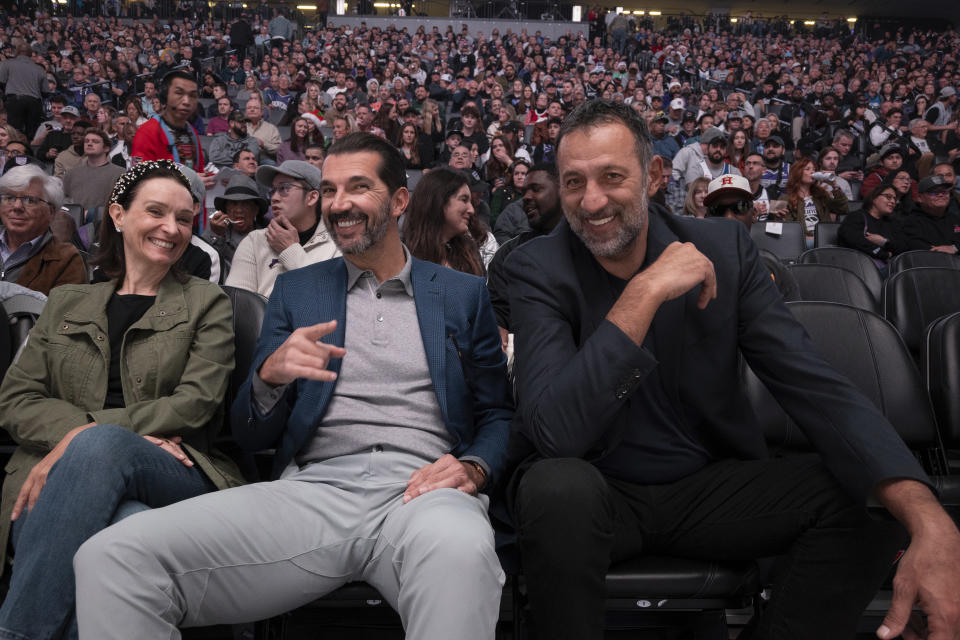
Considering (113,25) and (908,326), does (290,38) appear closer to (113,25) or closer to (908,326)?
(113,25)

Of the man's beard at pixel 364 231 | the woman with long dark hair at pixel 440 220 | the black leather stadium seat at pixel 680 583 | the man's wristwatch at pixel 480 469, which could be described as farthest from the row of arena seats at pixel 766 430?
the woman with long dark hair at pixel 440 220

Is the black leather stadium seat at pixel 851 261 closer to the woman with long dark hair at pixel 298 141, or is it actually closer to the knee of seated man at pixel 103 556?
the knee of seated man at pixel 103 556

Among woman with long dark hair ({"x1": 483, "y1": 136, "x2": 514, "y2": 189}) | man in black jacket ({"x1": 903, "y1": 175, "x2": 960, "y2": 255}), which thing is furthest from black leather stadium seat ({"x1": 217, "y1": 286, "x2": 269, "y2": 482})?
man in black jacket ({"x1": 903, "y1": 175, "x2": 960, "y2": 255})

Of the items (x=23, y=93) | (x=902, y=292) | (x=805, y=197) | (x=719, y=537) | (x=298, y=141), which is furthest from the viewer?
(x=23, y=93)

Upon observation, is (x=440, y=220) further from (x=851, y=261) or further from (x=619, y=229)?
(x=851, y=261)

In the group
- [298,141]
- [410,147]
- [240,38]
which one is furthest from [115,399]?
[240,38]

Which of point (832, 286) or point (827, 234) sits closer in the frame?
point (832, 286)

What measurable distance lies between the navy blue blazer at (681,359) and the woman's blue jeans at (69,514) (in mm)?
836

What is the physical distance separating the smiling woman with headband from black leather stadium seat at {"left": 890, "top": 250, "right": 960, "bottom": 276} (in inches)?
149

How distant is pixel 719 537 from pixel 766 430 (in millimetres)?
579

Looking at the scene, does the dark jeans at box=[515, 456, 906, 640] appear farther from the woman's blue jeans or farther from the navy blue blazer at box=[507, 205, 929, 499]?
the woman's blue jeans

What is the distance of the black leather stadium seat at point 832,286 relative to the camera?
10.5 ft

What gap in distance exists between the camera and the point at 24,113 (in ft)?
33.7

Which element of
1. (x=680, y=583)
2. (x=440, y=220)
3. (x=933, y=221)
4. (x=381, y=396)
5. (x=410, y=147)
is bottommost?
(x=680, y=583)
